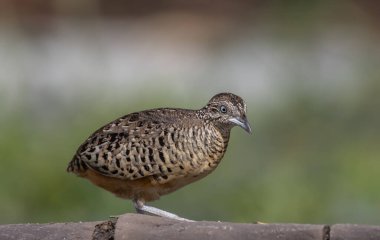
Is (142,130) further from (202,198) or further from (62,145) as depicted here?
(62,145)

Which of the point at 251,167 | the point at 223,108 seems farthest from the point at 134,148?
the point at 251,167

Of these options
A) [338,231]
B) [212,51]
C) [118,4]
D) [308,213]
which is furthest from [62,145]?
[118,4]

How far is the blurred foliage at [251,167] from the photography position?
36.9 ft

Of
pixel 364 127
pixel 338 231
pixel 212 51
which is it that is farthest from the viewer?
pixel 212 51

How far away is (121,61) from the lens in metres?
17.9

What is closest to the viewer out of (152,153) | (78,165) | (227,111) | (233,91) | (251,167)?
(152,153)

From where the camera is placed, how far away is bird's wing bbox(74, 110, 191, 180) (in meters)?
8.34

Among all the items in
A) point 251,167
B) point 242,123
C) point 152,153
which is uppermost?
point 242,123

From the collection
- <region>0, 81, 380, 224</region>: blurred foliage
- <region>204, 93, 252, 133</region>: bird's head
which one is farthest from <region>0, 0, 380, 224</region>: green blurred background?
<region>204, 93, 252, 133</region>: bird's head

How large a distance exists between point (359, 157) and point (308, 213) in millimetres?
1264

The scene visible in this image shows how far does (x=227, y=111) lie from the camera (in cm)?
871

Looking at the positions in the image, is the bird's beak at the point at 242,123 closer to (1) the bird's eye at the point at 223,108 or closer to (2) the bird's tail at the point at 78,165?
(1) the bird's eye at the point at 223,108

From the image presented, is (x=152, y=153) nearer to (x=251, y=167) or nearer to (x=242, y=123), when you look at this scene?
(x=242, y=123)

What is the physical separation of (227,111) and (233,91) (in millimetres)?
6172
